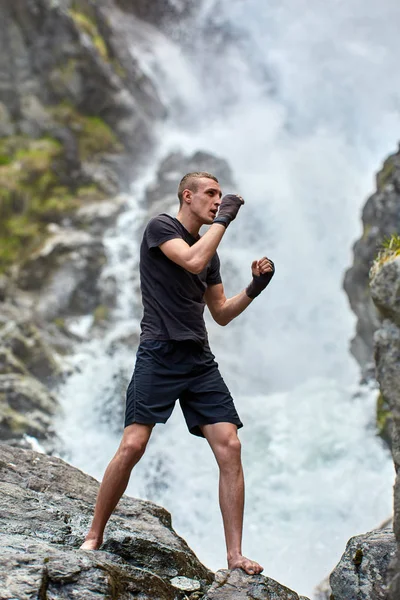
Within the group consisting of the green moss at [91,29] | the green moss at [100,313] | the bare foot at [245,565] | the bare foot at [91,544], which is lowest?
the bare foot at [245,565]

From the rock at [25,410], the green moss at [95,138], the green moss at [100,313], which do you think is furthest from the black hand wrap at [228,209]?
the green moss at [95,138]

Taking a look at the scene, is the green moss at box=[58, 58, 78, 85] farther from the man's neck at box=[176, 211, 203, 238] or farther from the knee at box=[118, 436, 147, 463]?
the knee at box=[118, 436, 147, 463]

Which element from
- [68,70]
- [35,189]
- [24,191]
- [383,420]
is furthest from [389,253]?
[68,70]

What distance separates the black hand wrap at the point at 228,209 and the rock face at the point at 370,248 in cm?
977

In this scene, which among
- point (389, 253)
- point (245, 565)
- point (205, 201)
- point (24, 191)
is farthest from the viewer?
point (24, 191)

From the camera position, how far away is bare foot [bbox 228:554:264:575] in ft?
12.2

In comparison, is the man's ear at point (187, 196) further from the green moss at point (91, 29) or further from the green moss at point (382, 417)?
the green moss at point (91, 29)

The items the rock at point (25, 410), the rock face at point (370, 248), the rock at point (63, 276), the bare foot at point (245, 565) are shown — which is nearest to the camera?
the bare foot at point (245, 565)

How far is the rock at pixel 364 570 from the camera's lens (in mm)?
3924

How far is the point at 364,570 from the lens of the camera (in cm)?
409

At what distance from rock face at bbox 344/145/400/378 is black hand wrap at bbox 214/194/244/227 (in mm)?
9771

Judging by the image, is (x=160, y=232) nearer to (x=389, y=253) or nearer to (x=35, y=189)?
(x=389, y=253)

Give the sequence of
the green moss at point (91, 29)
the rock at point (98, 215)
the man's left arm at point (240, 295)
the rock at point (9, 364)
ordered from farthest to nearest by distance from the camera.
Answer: the green moss at point (91, 29) → the rock at point (98, 215) → the rock at point (9, 364) → the man's left arm at point (240, 295)

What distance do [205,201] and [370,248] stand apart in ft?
35.7
